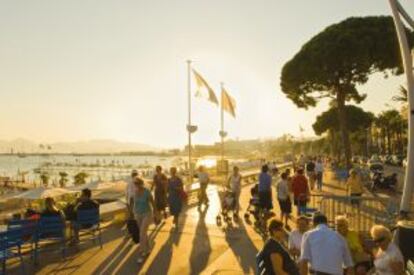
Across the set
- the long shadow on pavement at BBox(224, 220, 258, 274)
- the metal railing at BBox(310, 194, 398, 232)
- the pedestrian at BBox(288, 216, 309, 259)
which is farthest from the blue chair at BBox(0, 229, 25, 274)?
the metal railing at BBox(310, 194, 398, 232)

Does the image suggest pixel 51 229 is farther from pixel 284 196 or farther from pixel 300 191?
pixel 300 191

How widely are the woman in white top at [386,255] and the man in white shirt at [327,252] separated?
369 mm

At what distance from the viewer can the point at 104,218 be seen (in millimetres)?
15195

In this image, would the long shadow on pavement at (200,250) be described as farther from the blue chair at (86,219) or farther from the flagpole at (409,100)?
the flagpole at (409,100)

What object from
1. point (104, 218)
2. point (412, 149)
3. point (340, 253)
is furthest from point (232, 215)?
point (340, 253)

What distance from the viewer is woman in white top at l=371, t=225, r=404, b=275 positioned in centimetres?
542

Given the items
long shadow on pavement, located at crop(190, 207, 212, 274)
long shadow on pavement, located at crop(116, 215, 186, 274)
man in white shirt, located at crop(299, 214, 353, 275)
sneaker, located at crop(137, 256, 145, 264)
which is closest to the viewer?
man in white shirt, located at crop(299, 214, 353, 275)

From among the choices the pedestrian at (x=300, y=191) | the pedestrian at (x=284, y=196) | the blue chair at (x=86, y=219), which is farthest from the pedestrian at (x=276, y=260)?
the pedestrian at (x=300, y=191)

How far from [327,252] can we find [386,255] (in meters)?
0.70

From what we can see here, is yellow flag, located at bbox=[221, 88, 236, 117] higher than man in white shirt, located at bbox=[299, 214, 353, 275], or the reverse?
yellow flag, located at bbox=[221, 88, 236, 117]

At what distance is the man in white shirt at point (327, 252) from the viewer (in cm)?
566

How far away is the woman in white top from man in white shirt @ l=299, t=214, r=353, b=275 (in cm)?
37

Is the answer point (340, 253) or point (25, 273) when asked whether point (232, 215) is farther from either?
point (340, 253)

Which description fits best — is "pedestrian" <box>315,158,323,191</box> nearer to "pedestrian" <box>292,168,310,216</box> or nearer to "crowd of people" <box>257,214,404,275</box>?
"pedestrian" <box>292,168,310,216</box>
